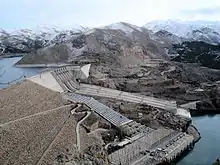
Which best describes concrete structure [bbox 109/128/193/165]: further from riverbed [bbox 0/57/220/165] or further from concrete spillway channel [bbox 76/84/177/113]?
concrete spillway channel [bbox 76/84/177/113]

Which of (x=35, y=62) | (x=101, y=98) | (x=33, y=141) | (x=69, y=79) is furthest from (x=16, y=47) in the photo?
(x=33, y=141)

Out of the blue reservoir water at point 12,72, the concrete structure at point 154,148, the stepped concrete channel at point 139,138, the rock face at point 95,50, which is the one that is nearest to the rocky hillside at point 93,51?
the rock face at point 95,50

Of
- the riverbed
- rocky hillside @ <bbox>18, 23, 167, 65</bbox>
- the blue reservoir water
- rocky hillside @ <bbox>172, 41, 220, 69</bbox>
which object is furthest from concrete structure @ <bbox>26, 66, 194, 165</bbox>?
rocky hillside @ <bbox>172, 41, 220, 69</bbox>

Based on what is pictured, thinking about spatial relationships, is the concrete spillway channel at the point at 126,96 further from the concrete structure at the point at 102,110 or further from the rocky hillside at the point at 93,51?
the rocky hillside at the point at 93,51

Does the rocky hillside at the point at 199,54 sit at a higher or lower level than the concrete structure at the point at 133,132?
lower

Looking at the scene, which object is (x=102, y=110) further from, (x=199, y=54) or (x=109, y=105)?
(x=199, y=54)

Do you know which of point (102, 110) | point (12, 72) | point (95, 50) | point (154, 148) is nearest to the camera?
point (154, 148)

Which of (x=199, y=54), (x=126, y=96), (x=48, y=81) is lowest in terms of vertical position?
(x=199, y=54)

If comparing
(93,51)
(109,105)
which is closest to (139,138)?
(109,105)
